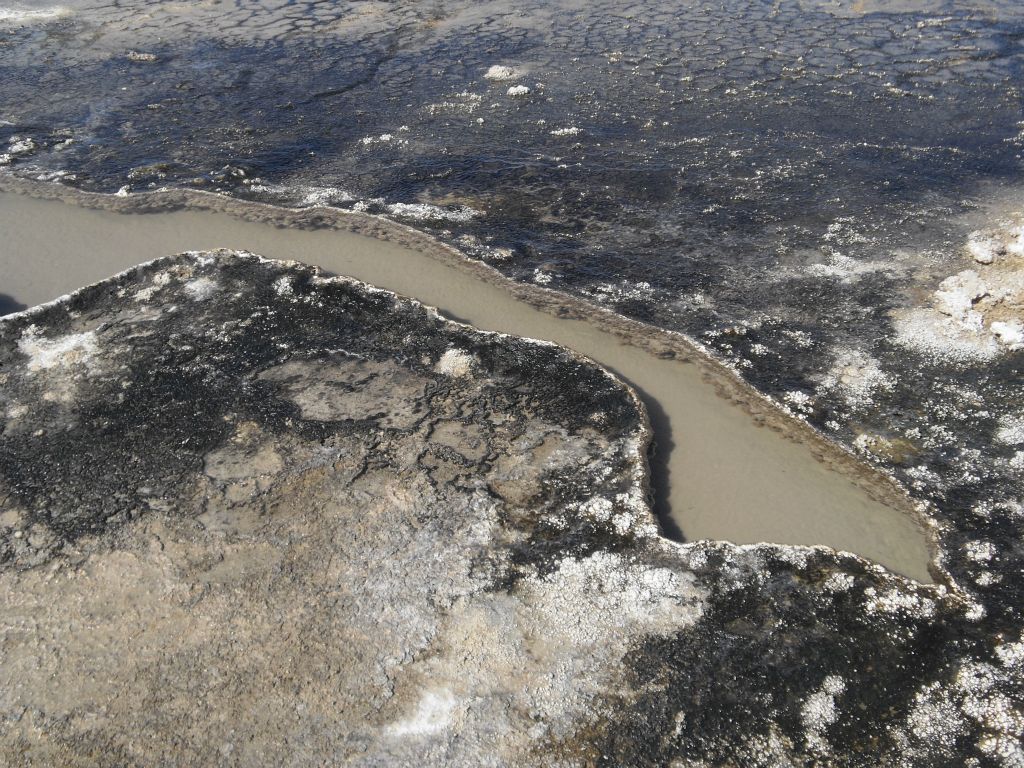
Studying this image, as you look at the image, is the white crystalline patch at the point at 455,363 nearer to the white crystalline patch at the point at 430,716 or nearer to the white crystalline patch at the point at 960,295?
the white crystalline patch at the point at 430,716

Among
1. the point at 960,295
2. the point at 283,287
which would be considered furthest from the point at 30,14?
the point at 960,295

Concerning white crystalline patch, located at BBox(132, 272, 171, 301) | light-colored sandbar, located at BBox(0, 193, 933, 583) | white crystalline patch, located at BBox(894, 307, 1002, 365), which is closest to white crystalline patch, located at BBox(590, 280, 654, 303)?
light-colored sandbar, located at BBox(0, 193, 933, 583)

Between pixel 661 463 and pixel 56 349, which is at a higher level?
pixel 56 349

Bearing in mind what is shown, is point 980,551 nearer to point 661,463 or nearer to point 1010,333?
point 661,463

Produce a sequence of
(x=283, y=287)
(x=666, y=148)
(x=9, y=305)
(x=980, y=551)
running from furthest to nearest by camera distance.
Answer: (x=666, y=148), (x=9, y=305), (x=283, y=287), (x=980, y=551)

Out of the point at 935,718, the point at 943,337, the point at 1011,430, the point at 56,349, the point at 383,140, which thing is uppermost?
the point at 383,140

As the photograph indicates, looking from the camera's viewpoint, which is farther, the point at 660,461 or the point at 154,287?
the point at 154,287
